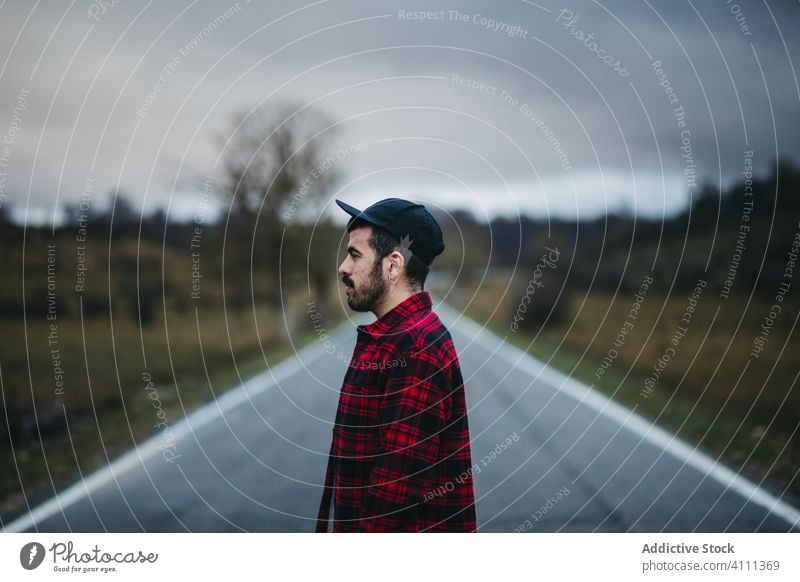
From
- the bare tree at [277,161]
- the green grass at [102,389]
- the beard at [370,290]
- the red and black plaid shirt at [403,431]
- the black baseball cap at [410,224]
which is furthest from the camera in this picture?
the bare tree at [277,161]

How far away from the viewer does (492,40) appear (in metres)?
3.45

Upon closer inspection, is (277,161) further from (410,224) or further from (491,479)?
(410,224)

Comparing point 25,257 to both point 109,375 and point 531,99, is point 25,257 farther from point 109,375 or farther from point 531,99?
point 531,99

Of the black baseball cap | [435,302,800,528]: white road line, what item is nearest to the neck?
the black baseball cap

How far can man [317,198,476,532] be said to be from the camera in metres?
1.90

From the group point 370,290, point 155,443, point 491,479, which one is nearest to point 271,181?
point 155,443

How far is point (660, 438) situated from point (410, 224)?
382 cm

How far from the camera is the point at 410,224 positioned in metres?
2.03

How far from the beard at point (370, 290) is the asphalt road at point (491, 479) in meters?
1.91

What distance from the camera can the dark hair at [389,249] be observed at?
2105 mm

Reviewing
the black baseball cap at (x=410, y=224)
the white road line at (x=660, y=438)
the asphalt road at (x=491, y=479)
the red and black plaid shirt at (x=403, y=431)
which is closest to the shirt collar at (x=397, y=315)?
the red and black plaid shirt at (x=403, y=431)

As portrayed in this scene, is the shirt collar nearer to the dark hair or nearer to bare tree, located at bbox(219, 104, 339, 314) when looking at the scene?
the dark hair

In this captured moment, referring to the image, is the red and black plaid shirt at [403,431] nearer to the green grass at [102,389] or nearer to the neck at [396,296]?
the neck at [396,296]

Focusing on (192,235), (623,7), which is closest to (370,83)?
(623,7)
